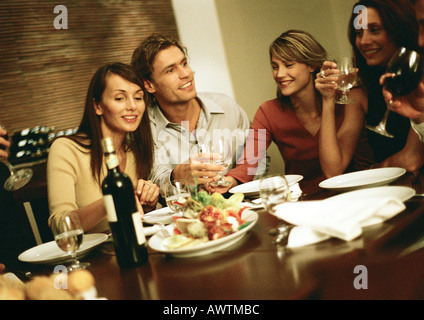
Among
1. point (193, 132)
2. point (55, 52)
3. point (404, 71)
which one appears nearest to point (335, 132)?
point (404, 71)

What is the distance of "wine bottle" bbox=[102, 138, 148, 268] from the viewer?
3.24ft

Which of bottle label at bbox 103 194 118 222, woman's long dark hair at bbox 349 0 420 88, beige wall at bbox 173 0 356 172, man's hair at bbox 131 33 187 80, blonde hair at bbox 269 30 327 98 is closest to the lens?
bottle label at bbox 103 194 118 222

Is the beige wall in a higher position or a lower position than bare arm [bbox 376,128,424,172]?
higher

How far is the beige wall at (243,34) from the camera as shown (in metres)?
Result: 3.51

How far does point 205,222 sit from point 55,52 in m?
2.67

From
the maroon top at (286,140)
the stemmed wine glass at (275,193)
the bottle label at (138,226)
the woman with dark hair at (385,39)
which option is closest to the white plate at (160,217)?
the bottle label at (138,226)

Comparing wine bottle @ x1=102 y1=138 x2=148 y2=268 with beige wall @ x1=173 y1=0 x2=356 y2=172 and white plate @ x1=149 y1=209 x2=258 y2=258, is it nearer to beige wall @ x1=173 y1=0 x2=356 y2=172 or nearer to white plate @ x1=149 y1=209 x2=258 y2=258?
white plate @ x1=149 y1=209 x2=258 y2=258

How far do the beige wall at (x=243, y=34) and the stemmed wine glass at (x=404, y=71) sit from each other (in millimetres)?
2053

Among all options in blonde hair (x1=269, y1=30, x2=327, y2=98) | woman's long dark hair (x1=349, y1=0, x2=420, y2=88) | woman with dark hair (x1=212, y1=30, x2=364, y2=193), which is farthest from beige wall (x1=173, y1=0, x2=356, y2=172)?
woman's long dark hair (x1=349, y1=0, x2=420, y2=88)

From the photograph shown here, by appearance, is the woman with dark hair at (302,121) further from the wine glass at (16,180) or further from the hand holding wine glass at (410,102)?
the wine glass at (16,180)

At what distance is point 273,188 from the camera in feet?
3.26

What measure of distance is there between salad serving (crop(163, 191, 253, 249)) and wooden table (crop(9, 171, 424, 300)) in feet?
0.14

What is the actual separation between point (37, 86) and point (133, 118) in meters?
1.45
